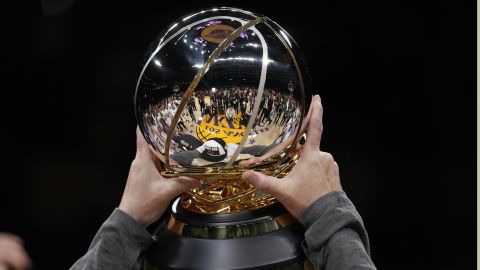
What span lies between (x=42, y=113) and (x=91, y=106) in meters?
0.10

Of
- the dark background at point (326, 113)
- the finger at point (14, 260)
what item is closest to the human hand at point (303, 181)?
the finger at point (14, 260)

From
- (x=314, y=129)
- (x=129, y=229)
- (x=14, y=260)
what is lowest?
(x=14, y=260)

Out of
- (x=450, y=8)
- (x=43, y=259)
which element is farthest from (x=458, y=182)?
(x=43, y=259)

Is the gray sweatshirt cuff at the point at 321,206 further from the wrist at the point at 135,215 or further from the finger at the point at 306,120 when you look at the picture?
the wrist at the point at 135,215

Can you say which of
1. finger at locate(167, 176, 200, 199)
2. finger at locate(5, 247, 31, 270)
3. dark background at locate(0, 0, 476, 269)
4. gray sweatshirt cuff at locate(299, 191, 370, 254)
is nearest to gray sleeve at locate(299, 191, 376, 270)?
gray sweatshirt cuff at locate(299, 191, 370, 254)

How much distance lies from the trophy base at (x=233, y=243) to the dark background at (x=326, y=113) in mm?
564

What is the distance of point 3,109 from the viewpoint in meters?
1.25

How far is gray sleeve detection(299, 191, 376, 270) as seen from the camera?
0.63m

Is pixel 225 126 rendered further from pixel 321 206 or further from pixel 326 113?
pixel 326 113

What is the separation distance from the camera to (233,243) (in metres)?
0.70

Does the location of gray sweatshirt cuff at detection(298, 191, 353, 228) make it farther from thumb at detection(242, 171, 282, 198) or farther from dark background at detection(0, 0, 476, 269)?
dark background at detection(0, 0, 476, 269)

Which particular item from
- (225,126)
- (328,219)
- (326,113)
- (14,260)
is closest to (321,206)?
(328,219)

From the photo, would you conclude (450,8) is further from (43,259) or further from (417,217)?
(43,259)

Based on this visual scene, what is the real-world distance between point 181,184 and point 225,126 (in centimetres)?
10
